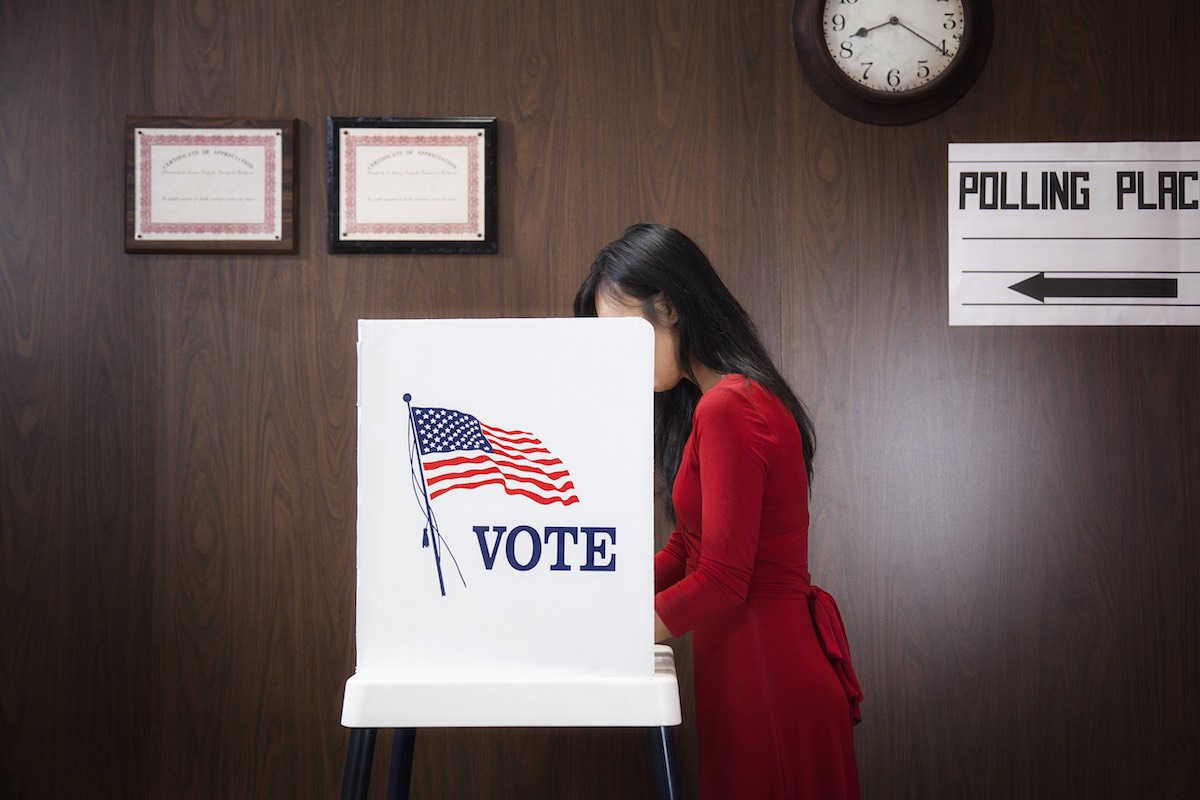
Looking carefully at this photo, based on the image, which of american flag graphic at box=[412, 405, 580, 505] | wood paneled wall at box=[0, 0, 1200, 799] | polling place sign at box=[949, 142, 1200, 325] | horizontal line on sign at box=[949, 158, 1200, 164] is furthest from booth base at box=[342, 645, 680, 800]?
horizontal line on sign at box=[949, 158, 1200, 164]

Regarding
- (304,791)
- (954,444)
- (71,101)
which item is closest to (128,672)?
(304,791)

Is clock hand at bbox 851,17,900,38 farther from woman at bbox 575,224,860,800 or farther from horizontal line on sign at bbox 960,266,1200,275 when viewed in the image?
woman at bbox 575,224,860,800

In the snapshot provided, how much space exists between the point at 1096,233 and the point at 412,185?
4.91 feet

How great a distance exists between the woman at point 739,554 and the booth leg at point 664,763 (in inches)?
7.8

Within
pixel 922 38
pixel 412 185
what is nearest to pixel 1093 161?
pixel 922 38

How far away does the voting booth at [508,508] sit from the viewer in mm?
971

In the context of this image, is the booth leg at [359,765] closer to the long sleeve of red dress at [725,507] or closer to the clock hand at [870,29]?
the long sleeve of red dress at [725,507]

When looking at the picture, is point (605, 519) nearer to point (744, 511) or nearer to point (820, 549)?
point (744, 511)

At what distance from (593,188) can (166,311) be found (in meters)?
0.98

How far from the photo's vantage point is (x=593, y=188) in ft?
7.06

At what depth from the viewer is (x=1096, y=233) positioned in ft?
6.97

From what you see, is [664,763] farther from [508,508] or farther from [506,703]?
[508,508]

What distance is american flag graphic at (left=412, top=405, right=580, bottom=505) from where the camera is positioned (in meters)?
0.97

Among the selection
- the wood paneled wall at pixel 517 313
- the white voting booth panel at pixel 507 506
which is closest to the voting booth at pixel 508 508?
the white voting booth panel at pixel 507 506
